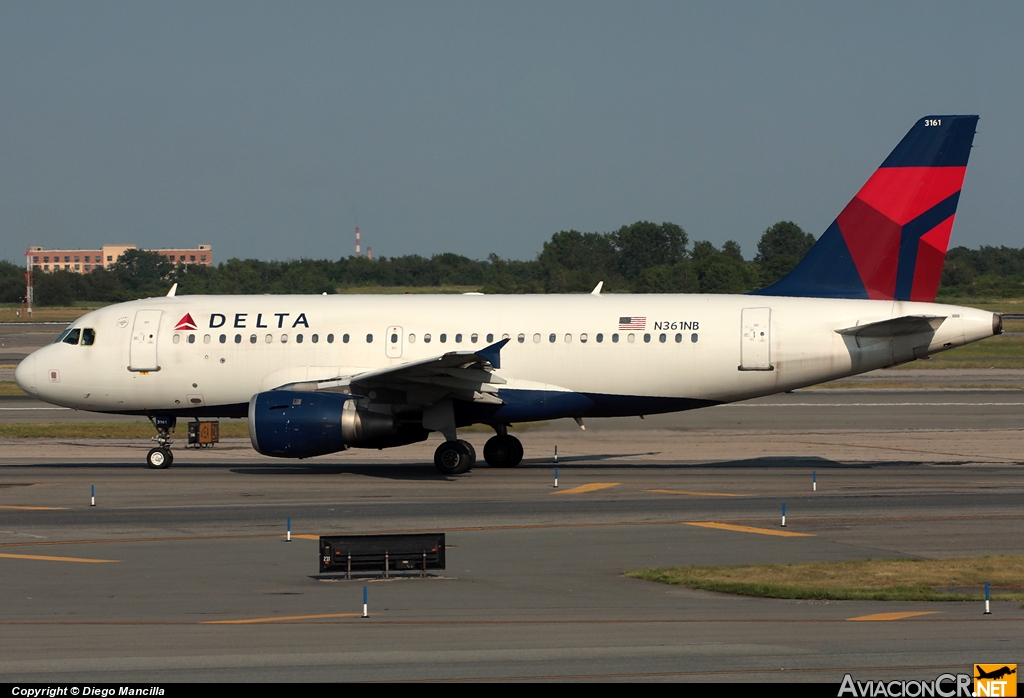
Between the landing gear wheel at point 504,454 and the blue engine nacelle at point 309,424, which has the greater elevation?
the blue engine nacelle at point 309,424

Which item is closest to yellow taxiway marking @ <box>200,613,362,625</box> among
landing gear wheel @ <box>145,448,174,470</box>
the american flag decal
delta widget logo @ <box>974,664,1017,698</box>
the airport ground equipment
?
the airport ground equipment

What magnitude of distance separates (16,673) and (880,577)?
459 inches

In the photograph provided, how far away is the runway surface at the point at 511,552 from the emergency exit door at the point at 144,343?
2.78 metres

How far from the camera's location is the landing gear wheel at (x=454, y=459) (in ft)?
94.2

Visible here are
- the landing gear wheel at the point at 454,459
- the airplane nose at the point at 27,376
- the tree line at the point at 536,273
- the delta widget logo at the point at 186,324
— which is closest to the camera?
the landing gear wheel at the point at 454,459

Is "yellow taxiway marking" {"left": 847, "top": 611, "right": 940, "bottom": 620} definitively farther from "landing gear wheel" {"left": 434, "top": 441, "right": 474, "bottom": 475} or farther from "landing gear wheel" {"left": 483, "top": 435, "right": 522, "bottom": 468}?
"landing gear wheel" {"left": 483, "top": 435, "right": 522, "bottom": 468}

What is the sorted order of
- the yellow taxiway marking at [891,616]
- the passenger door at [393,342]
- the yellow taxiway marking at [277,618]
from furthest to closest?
the passenger door at [393,342] → the yellow taxiway marking at [891,616] → the yellow taxiway marking at [277,618]

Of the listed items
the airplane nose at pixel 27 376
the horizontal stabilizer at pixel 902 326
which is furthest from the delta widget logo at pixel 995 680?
the airplane nose at pixel 27 376

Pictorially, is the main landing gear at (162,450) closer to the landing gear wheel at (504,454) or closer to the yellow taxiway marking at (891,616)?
the landing gear wheel at (504,454)

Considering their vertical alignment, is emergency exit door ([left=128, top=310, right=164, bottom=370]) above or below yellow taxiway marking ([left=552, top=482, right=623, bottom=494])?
above

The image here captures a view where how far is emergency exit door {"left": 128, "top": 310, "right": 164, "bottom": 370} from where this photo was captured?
1219 inches

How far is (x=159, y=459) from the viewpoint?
30.6 meters

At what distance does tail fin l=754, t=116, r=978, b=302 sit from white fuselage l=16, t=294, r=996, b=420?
2.09 feet

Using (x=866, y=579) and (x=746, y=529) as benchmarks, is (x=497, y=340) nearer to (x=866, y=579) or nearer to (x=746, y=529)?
(x=746, y=529)
